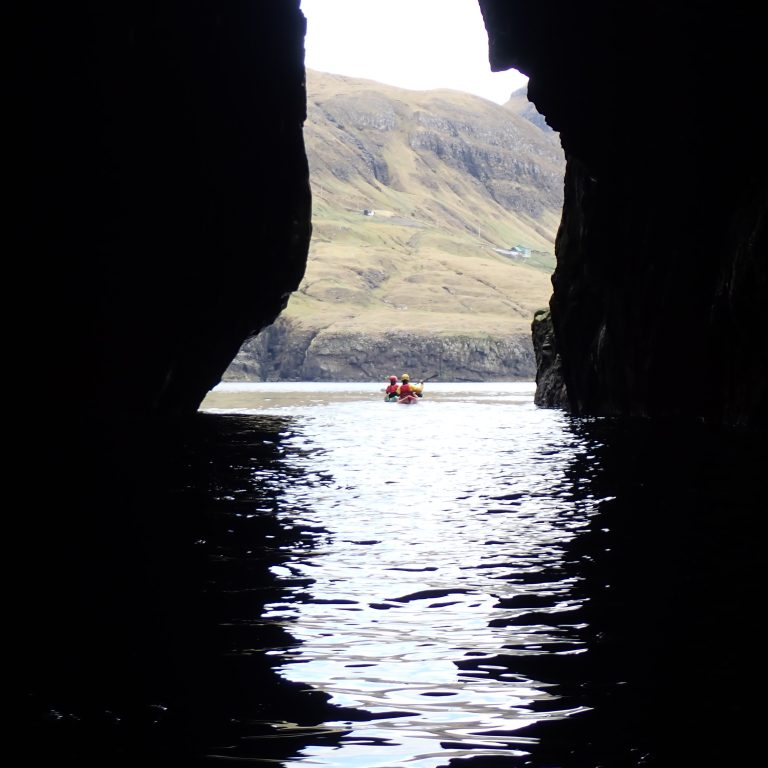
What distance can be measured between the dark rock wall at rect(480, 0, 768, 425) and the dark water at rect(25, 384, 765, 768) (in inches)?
555

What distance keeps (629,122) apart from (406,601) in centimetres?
3117

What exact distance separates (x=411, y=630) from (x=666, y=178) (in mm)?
32712

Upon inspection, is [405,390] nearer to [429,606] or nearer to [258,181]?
[258,181]

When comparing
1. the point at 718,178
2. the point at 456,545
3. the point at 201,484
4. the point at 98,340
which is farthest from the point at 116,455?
the point at 718,178

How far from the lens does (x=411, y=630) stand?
8.74m

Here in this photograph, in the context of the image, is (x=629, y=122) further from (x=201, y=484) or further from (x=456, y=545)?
(x=456, y=545)

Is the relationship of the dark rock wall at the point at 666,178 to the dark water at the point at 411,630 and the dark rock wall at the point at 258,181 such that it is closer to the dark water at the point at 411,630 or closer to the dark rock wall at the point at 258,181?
the dark rock wall at the point at 258,181

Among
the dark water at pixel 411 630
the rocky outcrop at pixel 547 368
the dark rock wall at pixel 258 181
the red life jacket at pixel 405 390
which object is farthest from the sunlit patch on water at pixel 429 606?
the red life jacket at pixel 405 390

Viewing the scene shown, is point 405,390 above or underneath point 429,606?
above

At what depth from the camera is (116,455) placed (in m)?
26.2

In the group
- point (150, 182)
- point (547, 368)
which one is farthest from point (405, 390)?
point (150, 182)

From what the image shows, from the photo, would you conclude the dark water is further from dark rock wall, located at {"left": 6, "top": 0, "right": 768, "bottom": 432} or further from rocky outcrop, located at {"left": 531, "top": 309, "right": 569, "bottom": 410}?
rocky outcrop, located at {"left": 531, "top": 309, "right": 569, "bottom": 410}

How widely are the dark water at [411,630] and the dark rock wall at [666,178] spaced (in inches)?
555

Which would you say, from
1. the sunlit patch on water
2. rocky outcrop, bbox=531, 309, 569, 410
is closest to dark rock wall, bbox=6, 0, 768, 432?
the sunlit patch on water
